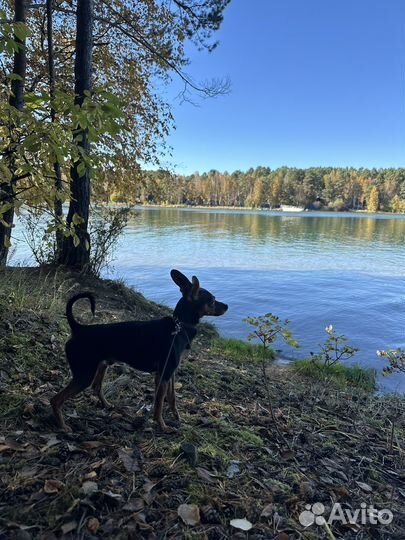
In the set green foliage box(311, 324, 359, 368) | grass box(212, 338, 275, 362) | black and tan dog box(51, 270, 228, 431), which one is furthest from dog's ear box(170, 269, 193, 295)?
grass box(212, 338, 275, 362)

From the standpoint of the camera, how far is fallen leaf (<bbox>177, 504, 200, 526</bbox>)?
2080 mm

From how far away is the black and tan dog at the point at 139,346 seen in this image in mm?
2957

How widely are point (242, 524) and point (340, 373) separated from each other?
5.27 metres

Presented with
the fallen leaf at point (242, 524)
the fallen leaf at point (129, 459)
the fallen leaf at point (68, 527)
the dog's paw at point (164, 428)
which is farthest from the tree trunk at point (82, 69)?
the fallen leaf at point (242, 524)

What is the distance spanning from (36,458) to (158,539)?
3.18ft

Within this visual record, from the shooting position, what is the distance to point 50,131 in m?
2.59

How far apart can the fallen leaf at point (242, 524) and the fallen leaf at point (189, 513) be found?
0.19m

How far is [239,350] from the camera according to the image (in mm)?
7488

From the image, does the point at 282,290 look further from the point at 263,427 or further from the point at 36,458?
the point at 36,458

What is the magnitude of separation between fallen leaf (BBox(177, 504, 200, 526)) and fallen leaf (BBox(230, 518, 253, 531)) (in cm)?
19

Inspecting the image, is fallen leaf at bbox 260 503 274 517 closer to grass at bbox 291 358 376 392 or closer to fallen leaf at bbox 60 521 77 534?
fallen leaf at bbox 60 521 77 534

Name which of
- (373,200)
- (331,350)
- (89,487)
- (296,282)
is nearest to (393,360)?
(331,350)

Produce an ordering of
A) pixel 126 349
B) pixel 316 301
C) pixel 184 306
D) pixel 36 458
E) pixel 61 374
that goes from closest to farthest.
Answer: pixel 36 458
pixel 126 349
pixel 184 306
pixel 61 374
pixel 316 301

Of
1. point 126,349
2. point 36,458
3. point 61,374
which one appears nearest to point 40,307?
point 61,374
